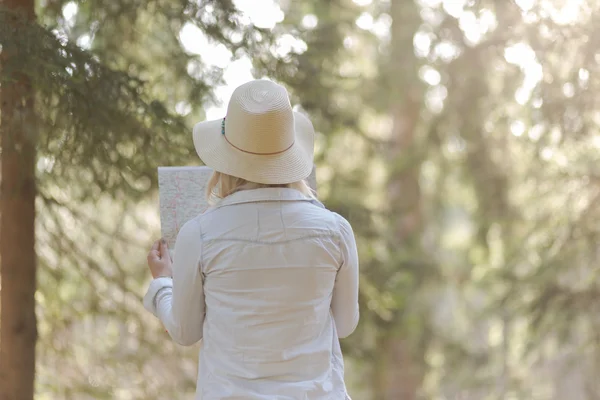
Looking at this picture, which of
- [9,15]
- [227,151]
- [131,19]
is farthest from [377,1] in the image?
[227,151]

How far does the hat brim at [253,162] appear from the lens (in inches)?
78.7

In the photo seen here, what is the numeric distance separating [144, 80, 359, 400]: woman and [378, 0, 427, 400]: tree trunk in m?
5.59

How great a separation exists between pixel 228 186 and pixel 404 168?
682 centimetres

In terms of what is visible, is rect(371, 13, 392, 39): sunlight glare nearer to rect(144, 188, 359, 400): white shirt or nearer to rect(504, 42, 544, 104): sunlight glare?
rect(504, 42, 544, 104): sunlight glare

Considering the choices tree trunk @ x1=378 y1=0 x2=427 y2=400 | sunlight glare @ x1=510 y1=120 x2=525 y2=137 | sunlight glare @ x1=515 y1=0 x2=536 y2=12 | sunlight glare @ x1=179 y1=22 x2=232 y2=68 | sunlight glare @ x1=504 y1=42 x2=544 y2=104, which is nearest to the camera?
sunlight glare @ x1=179 y1=22 x2=232 y2=68

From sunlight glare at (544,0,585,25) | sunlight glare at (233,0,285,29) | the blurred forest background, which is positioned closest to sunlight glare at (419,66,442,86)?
the blurred forest background

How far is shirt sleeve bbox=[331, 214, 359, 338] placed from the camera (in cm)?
204

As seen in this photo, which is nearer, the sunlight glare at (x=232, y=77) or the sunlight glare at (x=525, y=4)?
the sunlight glare at (x=232, y=77)

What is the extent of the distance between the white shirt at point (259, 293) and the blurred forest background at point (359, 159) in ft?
4.65

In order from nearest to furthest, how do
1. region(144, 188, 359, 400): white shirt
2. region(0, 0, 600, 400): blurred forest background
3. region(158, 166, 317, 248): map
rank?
region(144, 188, 359, 400): white shirt → region(158, 166, 317, 248): map → region(0, 0, 600, 400): blurred forest background

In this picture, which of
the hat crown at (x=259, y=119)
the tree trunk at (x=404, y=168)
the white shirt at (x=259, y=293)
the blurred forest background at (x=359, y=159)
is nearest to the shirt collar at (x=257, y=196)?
the white shirt at (x=259, y=293)

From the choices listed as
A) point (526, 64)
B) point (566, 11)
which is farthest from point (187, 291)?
point (526, 64)

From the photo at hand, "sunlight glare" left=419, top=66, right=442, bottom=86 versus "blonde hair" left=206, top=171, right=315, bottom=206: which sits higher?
"blonde hair" left=206, top=171, right=315, bottom=206

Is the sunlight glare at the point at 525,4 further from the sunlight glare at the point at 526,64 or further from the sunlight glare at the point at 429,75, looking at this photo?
the sunlight glare at the point at 429,75
